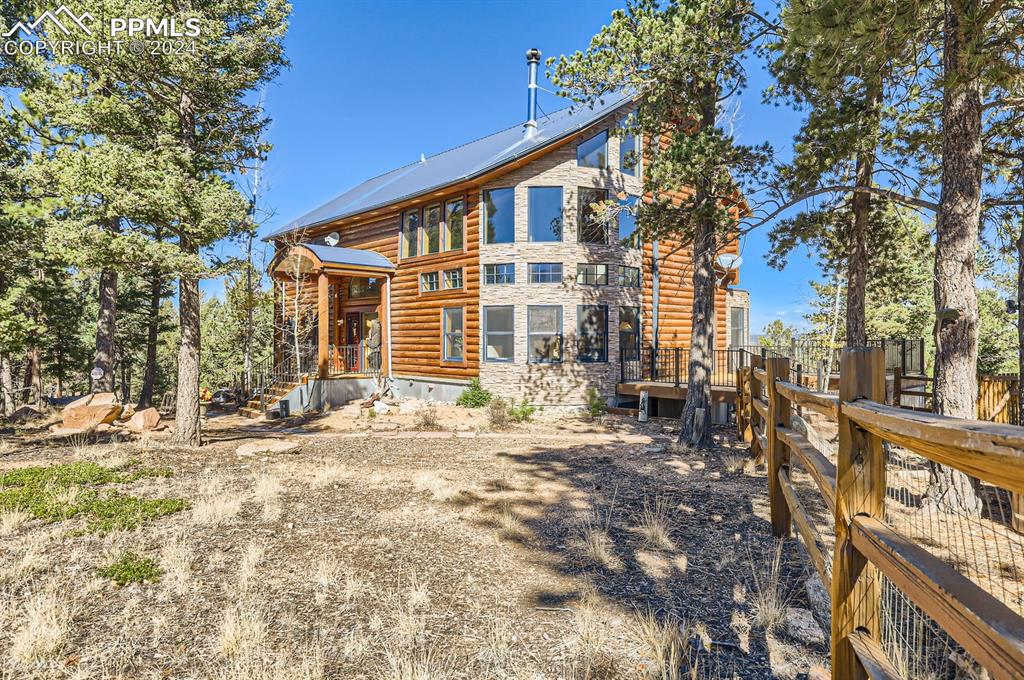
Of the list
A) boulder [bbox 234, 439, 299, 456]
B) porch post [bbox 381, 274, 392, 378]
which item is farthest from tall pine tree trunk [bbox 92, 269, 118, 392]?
boulder [bbox 234, 439, 299, 456]

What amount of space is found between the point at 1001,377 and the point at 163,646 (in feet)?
43.1

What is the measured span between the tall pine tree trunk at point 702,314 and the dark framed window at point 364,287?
12.5 meters

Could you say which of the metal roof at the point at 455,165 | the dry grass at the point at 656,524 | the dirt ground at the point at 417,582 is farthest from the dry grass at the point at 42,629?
the metal roof at the point at 455,165

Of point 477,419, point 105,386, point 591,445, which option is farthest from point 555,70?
point 105,386

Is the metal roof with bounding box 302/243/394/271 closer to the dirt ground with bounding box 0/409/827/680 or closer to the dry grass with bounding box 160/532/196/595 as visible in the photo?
the dirt ground with bounding box 0/409/827/680

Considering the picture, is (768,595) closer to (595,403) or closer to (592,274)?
(595,403)

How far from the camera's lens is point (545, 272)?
603 inches

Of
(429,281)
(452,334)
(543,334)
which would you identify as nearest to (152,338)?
(429,281)

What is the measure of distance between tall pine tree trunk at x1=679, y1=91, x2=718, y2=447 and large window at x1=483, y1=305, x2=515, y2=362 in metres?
6.41

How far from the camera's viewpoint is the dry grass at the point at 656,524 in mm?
4953

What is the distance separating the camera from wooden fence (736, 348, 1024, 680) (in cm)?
122

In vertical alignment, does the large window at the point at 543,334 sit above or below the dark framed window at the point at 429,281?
below

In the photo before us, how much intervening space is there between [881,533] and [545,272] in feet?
45.2

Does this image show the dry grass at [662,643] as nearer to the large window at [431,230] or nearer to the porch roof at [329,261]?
the large window at [431,230]
